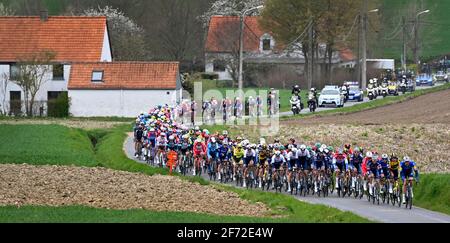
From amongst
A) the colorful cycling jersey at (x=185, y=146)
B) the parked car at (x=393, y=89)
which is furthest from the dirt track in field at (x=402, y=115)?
the colorful cycling jersey at (x=185, y=146)

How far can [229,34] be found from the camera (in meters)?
120

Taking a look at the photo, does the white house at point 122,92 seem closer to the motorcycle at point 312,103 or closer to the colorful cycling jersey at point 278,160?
the motorcycle at point 312,103

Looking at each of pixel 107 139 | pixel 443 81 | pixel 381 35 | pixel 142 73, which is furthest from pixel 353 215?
pixel 381 35

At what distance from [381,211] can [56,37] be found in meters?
59.8

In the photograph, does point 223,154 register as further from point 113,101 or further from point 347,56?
point 347,56

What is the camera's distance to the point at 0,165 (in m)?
47.1

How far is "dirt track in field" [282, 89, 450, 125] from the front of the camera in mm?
68625

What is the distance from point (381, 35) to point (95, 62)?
2171 inches

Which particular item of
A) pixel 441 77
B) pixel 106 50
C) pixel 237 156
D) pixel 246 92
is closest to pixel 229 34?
pixel 441 77

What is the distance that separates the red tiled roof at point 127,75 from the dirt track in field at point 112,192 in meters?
39.6

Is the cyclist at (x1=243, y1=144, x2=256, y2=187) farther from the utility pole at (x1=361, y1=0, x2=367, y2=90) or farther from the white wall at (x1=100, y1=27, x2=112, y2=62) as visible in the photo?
the white wall at (x1=100, y1=27, x2=112, y2=62)

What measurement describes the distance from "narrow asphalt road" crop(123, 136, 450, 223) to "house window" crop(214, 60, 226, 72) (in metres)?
73.3

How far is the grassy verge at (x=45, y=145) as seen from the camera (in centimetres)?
5050
